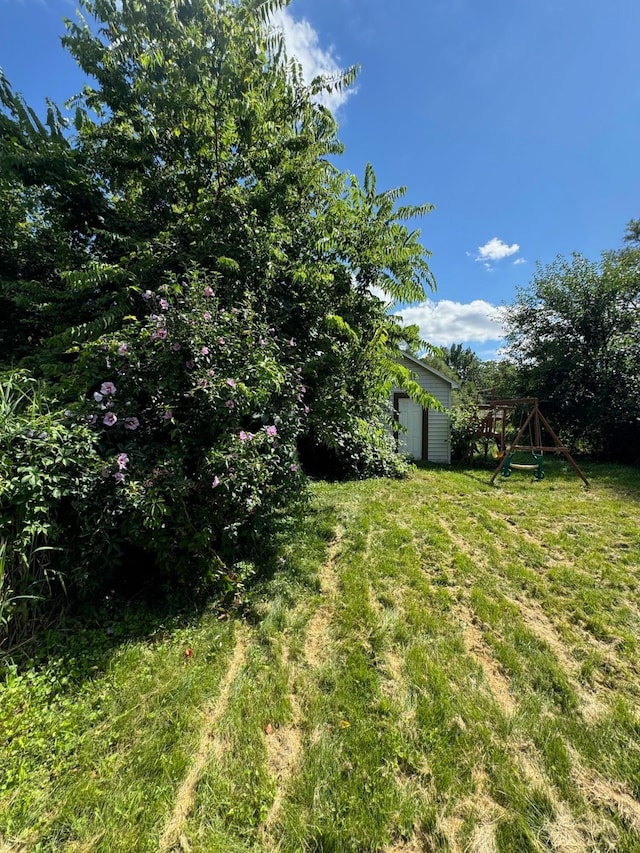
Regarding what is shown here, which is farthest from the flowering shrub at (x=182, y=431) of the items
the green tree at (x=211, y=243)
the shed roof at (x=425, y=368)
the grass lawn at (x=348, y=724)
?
the shed roof at (x=425, y=368)

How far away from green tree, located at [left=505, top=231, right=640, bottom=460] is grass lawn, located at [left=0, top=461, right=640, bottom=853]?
10232mm

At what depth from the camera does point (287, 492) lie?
3584 millimetres

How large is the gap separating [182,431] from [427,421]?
930 cm

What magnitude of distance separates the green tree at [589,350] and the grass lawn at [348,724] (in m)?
10.2

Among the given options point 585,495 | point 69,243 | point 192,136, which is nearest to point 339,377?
point 192,136

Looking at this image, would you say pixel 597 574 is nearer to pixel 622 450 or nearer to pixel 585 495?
pixel 585 495

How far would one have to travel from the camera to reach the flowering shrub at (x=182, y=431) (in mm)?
2510

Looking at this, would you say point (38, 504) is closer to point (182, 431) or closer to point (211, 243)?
point (182, 431)

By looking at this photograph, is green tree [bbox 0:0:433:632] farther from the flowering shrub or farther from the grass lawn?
the grass lawn

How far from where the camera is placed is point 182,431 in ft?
9.52

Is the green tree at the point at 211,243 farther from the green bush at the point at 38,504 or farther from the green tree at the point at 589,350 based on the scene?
the green tree at the point at 589,350

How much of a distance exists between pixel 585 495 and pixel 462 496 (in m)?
2.40

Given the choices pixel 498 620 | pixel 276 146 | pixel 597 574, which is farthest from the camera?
pixel 276 146

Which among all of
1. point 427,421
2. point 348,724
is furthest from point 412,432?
point 348,724
